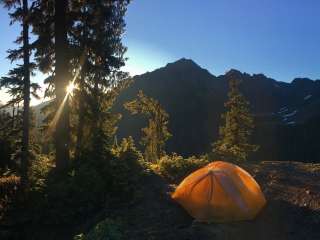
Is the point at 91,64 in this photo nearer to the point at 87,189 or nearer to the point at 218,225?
the point at 87,189

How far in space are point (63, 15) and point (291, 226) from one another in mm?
12568

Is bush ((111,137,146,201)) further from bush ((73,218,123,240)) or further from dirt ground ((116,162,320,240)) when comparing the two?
bush ((73,218,123,240))

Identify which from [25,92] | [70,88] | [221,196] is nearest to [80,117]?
[70,88]

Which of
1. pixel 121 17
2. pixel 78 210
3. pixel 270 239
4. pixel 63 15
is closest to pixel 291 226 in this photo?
pixel 270 239

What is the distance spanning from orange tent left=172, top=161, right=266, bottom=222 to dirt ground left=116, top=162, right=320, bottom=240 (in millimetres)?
278

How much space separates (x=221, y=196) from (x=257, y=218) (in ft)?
4.01

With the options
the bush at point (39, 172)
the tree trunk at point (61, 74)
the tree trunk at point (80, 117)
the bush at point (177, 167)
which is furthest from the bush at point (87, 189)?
the tree trunk at point (80, 117)

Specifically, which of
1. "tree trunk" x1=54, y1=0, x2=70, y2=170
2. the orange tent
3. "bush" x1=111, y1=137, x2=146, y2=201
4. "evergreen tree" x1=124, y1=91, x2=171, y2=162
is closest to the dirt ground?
the orange tent

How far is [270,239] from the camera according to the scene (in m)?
11.9

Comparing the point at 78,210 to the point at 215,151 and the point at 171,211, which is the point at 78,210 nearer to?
the point at 171,211

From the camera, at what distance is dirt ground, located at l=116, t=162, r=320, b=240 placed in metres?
12.2

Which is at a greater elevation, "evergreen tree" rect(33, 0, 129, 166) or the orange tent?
"evergreen tree" rect(33, 0, 129, 166)

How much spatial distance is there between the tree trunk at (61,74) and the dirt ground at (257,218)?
171 inches

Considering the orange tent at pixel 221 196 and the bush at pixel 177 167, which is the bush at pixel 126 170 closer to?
the bush at pixel 177 167
